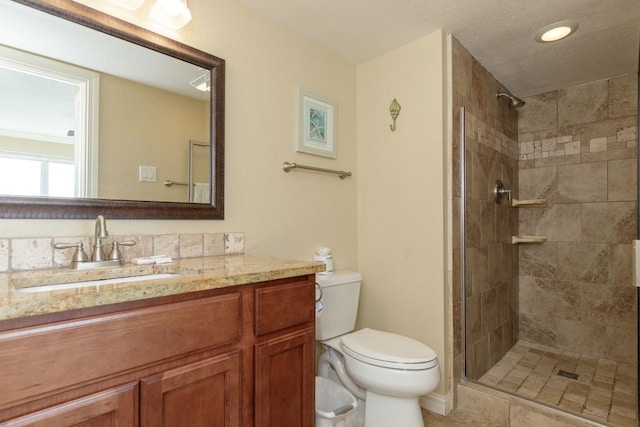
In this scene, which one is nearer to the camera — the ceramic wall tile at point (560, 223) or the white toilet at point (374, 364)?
the white toilet at point (374, 364)

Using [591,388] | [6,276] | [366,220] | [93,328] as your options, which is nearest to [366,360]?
[366,220]

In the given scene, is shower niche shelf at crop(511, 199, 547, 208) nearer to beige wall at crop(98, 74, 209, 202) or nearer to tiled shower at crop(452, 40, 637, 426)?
tiled shower at crop(452, 40, 637, 426)

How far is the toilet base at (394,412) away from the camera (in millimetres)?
1606

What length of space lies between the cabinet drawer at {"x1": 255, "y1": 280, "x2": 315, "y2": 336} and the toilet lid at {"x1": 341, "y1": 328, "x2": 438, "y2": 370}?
496mm

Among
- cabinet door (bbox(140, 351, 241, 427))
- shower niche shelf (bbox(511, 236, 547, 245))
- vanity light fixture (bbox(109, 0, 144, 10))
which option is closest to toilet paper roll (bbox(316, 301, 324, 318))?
cabinet door (bbox(140, 351, 241, 427))

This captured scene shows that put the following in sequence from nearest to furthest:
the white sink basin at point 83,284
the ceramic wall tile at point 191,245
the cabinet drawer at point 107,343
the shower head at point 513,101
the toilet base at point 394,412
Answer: the cabinet drawer at point 107,343 < the white sink basin at point 83,284 < the ceramic wall tile at point 191,245 < the toilet base at point 394,412 < the shower head at point 513,101

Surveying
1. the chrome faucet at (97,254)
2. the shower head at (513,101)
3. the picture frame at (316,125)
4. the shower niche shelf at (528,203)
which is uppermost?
the shower head at (513,101)

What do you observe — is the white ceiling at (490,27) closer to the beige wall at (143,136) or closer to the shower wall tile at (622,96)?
the shower wall tile at (622,96)

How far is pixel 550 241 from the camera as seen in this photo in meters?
2.87

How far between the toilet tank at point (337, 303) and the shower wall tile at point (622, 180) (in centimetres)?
210

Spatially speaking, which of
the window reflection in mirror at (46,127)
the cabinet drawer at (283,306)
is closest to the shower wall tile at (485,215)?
the cabinet drawer at (283,306)

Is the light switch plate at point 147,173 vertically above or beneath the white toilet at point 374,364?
above

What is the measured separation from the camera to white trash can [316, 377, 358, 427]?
5.15 feet

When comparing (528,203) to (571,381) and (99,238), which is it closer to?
(571,381)
